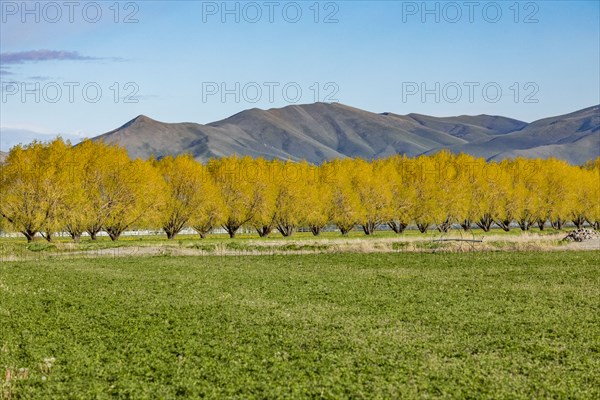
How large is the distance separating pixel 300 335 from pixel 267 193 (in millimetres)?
78335

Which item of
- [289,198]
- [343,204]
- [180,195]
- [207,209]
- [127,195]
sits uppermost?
[180,195]

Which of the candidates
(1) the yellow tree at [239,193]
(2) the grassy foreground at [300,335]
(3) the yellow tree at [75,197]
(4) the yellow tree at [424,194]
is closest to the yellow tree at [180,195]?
(1) the yellow tree at [239,193]

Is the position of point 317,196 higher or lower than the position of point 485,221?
higher

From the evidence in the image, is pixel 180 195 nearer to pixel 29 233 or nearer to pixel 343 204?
pixel 29 233

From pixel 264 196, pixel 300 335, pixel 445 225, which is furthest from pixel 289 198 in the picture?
pixel 300 335

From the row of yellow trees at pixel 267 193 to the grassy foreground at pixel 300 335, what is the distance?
41375 mm

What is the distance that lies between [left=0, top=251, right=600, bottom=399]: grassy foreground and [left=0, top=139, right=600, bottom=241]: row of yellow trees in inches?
1629

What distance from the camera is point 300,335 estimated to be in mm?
22609

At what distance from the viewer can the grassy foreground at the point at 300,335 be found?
16.8 metres

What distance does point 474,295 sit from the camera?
3231 cm

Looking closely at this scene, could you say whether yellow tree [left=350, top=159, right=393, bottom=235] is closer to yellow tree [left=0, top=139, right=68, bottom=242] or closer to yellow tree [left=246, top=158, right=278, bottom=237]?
yellow tree [left=246, top=158, right=278, bottom=237]

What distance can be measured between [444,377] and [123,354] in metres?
9.71

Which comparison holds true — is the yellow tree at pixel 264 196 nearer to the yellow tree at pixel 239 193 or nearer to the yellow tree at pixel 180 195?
the yellow tree at pixel 239 193

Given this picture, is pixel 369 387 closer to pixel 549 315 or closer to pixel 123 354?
pixel 123 354
